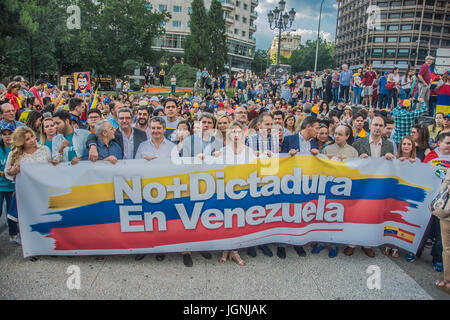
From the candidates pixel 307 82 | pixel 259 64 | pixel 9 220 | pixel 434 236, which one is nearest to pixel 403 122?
pixel 434 236

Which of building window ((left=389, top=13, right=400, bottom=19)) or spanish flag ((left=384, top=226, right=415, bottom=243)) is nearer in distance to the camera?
spanish flag ((left=384, top=226, right=415, bottom=243))

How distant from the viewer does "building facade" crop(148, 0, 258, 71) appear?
6431 centimetres

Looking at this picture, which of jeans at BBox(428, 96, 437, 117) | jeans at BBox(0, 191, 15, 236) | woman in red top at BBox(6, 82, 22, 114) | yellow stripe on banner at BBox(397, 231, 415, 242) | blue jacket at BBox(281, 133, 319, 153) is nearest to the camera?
yellow stripe on banner at BBox(397, 231, 415, 242)

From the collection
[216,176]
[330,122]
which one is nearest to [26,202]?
[216,176]

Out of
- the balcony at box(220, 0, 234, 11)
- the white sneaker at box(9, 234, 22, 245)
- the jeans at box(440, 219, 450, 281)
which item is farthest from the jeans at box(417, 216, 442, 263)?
the balcony at box(220, 0, 234, 11)

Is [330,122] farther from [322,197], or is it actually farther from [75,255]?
[75,255]

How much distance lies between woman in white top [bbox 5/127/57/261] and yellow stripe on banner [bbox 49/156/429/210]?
21.2 inches

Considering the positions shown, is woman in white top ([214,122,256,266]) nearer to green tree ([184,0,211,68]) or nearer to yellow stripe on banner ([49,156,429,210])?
yellow stripe on banner ([49,156,429,210])

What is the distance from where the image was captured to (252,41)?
78875 millimetres

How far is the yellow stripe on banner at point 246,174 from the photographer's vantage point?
12.3 ft

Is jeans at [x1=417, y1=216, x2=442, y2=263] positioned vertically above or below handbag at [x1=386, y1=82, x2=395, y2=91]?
below

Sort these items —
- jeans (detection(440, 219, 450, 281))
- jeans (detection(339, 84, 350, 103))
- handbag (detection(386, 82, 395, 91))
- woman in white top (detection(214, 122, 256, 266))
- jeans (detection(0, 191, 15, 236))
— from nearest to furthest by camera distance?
jeans (detection(440, 219, 450, 281)), woman in white top (detection(214, 122, 256, 266)), jeans (detection(0, 191, 15, 236)), handbag (detection(386, 82, 395, 91)), jeans (detection(339, 84, 350, 103))

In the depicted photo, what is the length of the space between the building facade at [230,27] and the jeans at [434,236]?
191ft

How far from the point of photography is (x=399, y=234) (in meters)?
4.13
